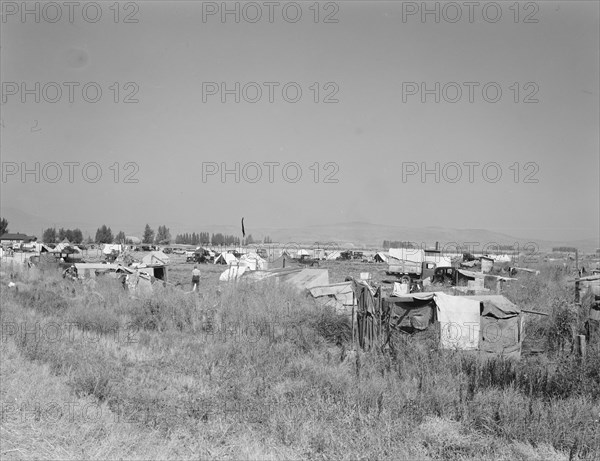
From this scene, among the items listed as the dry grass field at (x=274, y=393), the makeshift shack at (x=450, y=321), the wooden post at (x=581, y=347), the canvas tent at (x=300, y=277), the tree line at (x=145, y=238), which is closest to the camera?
the dry grass field at (x=274, y=393)

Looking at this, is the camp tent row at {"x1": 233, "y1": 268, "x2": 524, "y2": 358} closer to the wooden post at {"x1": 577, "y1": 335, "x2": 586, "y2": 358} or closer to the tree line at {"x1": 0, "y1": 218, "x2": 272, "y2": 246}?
the wooden post at {"x1": 577, "y1": 335, "x2": 586, "y2": 358}

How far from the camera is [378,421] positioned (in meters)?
6.52

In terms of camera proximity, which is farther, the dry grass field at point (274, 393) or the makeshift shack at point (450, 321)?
the makeshift shack at point (450, 321)

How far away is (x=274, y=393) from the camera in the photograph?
833 cm

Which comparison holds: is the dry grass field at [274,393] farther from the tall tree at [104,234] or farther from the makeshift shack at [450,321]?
the tall tree at [104,234]

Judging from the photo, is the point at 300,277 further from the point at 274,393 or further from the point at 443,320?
the point at 274,393

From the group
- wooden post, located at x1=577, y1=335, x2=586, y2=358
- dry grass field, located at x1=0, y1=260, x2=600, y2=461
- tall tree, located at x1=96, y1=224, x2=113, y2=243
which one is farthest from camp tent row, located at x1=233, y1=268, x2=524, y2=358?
tall tree, located at x1=96, y1=224, x2=113, y2=243

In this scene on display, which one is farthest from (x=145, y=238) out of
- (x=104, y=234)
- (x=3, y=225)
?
(x=3, y=225)

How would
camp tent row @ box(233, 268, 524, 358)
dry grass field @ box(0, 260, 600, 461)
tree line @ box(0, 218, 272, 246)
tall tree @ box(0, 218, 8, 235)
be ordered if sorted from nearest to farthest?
dry grass field @ box(0, 260, 600, 461)
camp tent row @ box(233, 268, 524, 358)
tall tree @ box(0, 218, 8, 235)
tree line @ box(0, 218, 272, 246)

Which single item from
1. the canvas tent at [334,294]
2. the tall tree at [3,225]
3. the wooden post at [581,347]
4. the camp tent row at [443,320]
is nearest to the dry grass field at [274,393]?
the wooden post at [581,347]

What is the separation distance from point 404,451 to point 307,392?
291 cm

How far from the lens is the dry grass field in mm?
5797

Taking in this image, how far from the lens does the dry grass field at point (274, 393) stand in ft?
19.0

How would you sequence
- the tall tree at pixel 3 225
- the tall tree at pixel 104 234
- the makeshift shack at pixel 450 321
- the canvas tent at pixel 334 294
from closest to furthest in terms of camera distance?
the makeshift shack at pixel 450 321, the canvas tent at pixel 334 294, the tall tree at pixel 3 225, the tall tree at pixel 104 234
